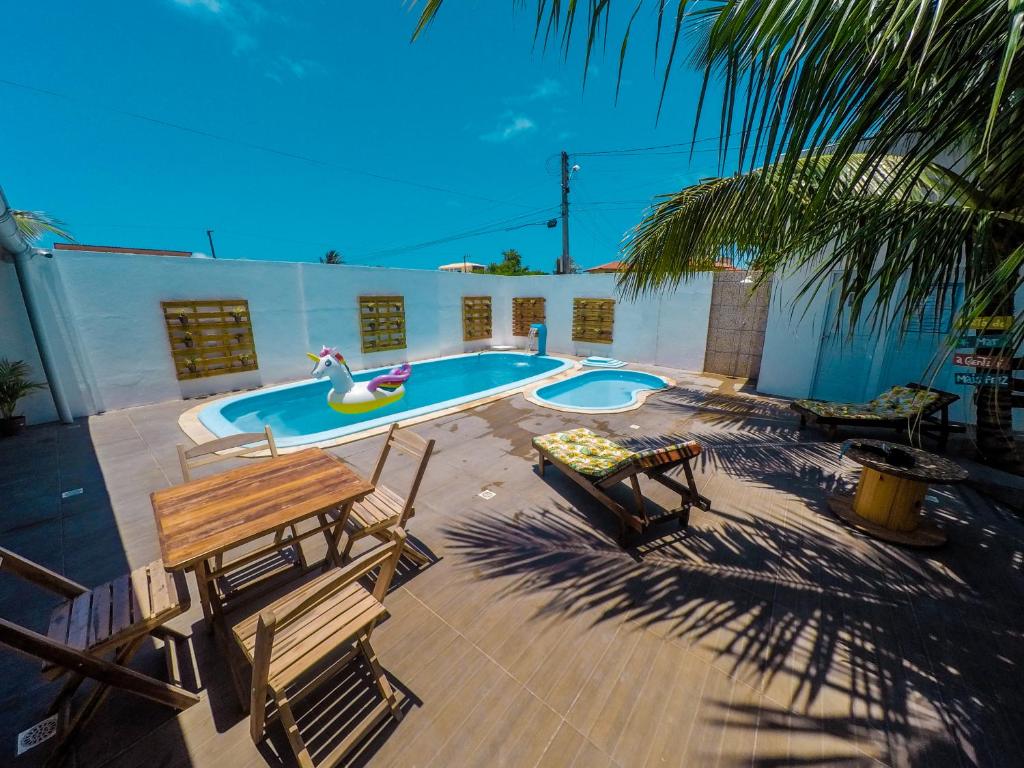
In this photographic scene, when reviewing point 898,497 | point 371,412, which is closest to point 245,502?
point 898,497

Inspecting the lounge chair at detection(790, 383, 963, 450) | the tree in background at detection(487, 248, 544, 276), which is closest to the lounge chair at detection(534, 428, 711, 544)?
the lounge chair at detection(790, 383, 963, 450)

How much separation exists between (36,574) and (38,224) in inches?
419

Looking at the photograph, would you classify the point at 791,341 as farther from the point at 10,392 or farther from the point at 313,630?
the point at 10,392

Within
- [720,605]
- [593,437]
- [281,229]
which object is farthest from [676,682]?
[281,229]

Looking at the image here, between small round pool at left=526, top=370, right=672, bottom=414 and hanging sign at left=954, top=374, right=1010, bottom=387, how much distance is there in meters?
4.15

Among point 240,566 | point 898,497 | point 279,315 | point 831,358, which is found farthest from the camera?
point 279,315

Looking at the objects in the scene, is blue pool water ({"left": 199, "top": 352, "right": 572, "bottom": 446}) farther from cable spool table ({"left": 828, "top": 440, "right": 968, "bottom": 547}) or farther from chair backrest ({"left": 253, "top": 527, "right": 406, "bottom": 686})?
cable spool table ({"left": 828, "top": 440, "right": 968, "bottom": 547})

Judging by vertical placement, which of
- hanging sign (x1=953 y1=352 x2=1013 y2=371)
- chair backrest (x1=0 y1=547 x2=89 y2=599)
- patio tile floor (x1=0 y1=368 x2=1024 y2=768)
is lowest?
patio tile floor (x1=0 y1=368 x2=1024 y2=768)

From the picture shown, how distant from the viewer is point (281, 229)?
53594 mm

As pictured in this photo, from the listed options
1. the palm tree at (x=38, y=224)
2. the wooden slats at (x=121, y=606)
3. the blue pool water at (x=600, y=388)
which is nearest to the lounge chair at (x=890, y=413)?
the blue pool water at (x=600, y=388)

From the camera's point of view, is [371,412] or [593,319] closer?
[371,412]

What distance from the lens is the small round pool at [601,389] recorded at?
835cm

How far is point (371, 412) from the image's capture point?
27.0ft

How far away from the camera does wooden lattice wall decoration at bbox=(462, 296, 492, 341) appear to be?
43.9 ft
